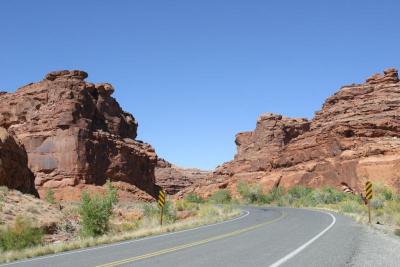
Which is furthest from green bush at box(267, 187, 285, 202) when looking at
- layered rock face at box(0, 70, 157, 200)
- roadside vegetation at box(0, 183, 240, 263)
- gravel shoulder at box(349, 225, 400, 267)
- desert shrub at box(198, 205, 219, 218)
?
gravel shoulder at box(349, 225, 400, 267)

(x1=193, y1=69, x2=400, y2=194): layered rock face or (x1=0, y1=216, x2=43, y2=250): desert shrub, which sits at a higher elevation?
(x1=193, y1=69, x2=400, y2=194): layered rock face

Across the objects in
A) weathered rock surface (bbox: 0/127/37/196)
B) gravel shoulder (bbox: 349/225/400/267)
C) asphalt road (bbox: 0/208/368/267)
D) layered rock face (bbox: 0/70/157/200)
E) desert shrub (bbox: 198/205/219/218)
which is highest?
layered rock face (bbox: 0/70/157/200)

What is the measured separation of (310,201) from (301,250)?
141 feet

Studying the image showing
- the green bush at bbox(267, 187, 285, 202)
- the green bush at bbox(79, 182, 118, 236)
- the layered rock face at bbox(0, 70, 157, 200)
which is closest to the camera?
the green bush at bbox(79, 182, 118, 236)

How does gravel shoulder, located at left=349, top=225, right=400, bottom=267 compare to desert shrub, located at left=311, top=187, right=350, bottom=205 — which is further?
desert shrub, located at left=311, top=187, right=350, bottom=205

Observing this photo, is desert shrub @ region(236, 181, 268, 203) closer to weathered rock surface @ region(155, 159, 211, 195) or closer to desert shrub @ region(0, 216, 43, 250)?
weathered rock surface @ region(155, 159, 211, 195)

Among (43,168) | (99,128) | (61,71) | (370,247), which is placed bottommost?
(370,247)

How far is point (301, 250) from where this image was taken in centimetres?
1218

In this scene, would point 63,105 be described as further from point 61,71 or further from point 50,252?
point 50,252

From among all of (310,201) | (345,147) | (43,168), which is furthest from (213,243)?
(345,147)

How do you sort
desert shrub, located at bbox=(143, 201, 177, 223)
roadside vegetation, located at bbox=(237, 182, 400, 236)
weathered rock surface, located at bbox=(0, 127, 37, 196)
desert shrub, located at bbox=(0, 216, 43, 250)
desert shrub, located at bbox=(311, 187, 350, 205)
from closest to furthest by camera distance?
desert shrub, located at bbox=(0, 216, 43, 250)
roadside vegetation, located at bbox=(237, 182, 400, 236)
weathered rock surface, located at bbox=(0, 127, 37, 196)
desert shrub, located at bbox=(143, 201, 177, 223)
desert shrub, located at bbox=(311, 187, 350, 205)

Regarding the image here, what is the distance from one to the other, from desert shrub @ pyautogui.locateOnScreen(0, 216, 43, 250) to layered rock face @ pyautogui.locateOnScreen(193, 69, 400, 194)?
52120 mm

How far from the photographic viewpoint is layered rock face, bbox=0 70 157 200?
56.6 meters

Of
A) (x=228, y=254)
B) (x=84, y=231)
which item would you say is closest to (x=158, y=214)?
(x=84, y=231)
